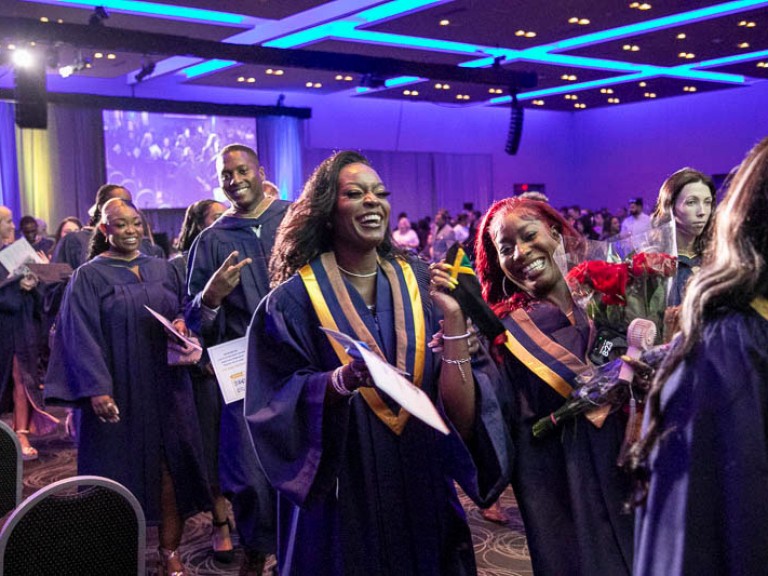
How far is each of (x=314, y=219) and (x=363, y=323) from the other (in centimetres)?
37

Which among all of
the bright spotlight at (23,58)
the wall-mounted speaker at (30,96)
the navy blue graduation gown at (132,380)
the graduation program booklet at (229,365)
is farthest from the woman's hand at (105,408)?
the wall-mounted speaker at (30,96)

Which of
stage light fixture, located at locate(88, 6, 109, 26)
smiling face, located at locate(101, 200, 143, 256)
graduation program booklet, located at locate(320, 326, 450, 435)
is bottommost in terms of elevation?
graduation program booklet, located at locate(320, 326, 450, 435)

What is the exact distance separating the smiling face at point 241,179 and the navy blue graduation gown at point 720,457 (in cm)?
Result: 308

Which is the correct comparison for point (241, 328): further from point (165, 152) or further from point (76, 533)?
point (165, 152)

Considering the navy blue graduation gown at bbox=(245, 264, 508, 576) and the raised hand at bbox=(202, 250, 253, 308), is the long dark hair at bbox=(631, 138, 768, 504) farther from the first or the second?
the raised hand at bbox=(202, 250, 253, 308)

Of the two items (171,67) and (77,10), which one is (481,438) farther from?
(171,67)

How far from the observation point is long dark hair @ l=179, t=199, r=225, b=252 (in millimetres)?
5496

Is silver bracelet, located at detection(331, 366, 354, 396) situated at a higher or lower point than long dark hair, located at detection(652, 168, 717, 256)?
lower

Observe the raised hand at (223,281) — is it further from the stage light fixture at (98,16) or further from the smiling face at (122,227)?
the stage light fixture at (98,16)

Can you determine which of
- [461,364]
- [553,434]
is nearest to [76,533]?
[461,364]

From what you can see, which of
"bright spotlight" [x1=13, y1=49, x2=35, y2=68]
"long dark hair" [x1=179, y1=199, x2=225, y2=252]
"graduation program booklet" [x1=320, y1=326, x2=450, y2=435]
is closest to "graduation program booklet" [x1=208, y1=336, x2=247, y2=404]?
"long dark hair" [x1=179, y1=199, x2=225, y2=252]

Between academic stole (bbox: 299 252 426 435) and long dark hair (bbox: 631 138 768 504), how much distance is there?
114cm

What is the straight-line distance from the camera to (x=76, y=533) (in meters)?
2.28

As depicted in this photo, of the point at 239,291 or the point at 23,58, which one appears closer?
the point at 239,291
